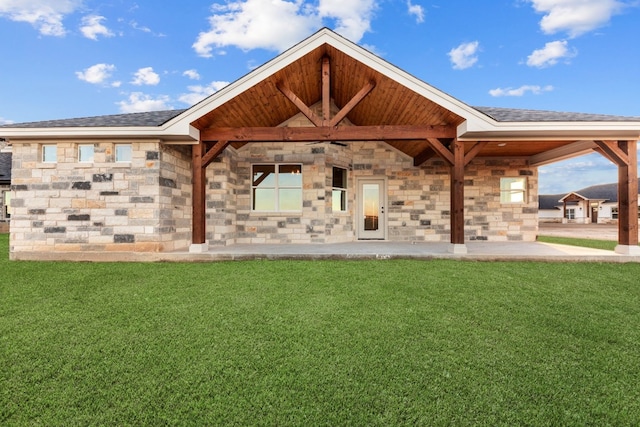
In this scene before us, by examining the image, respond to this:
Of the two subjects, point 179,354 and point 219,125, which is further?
point 219,125

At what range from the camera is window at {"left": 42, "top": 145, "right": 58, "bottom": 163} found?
7.29 meters

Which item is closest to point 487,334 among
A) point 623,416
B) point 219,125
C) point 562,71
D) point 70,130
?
point 623,416

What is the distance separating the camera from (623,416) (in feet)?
6.15

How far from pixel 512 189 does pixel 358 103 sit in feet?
22.8

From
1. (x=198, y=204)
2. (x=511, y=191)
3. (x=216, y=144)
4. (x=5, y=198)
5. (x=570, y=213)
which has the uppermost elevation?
(x=216, y=144)

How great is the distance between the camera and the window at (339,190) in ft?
32.0

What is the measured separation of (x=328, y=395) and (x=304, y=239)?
7.18 m

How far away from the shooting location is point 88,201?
23.5ft

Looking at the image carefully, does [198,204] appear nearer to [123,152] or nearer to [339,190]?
[123,152]

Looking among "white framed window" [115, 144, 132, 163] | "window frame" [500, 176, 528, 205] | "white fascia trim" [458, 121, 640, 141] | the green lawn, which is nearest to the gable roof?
"white fascia trim" [458, 121, 640, 141]

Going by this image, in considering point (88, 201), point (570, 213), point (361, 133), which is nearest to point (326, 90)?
point (361, 133)

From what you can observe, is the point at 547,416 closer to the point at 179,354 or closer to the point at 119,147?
the point at 179,354

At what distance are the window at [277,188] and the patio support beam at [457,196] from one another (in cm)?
438

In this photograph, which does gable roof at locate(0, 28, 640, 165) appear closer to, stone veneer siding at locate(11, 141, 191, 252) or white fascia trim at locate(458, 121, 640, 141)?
white fascia trim at locate(458, 121, 640, 141)
